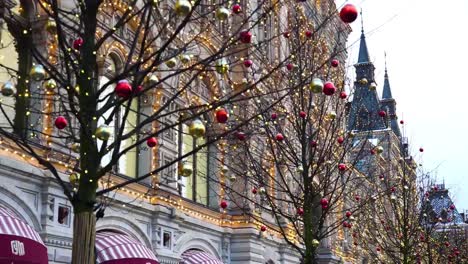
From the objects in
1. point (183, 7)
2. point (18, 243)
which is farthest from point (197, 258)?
point (183, 7)

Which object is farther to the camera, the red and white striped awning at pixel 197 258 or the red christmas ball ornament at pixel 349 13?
the red and white striped awning at pixel 197 258

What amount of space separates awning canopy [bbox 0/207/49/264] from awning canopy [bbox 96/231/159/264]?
8.75 ft

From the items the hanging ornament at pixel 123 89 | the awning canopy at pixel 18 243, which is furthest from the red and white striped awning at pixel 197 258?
the hanging ornament at pixel 123 89

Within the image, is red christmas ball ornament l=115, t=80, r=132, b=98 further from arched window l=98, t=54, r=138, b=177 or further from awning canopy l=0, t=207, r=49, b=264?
arched window l=98, t=54, r=138, b=177

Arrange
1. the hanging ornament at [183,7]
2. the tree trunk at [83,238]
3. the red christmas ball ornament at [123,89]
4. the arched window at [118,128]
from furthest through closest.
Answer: the arched window at [118,128] → the tree trunk at [83,238] → the red christmas ball ornament at [123,89] → the hanging ornament at [183,7]

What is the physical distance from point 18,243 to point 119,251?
3708mm

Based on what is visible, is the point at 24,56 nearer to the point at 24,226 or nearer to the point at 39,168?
the point at 39,168

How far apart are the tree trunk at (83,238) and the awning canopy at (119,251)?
6.91 metres

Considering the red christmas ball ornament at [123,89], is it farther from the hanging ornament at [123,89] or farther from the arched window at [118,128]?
the arched window at [118,128]

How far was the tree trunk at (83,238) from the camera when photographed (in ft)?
27.2

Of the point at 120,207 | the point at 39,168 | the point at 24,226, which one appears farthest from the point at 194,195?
the point at 24,226

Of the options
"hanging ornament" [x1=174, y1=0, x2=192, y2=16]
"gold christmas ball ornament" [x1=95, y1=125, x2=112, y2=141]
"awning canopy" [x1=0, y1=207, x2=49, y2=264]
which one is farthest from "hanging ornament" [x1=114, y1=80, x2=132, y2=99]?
"awning canopy" [x1=0, y1=207, x2=49, y2=264]

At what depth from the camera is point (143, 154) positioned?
19.2m

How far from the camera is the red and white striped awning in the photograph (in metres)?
20.1
